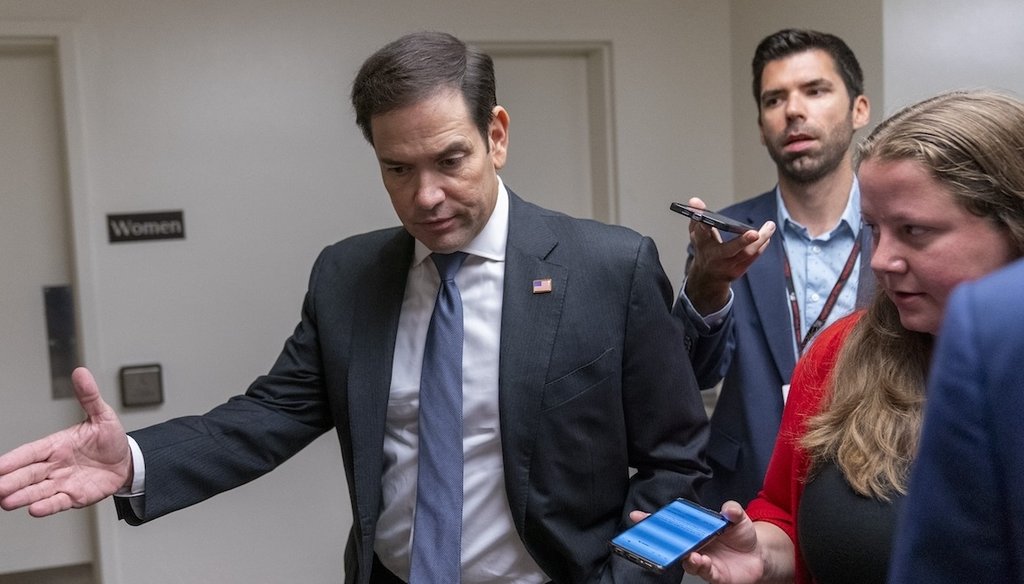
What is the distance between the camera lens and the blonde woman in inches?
42.3

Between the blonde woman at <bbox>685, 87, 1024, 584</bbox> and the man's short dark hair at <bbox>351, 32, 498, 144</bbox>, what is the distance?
0.60m

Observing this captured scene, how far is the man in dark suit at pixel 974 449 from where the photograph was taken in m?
0.49

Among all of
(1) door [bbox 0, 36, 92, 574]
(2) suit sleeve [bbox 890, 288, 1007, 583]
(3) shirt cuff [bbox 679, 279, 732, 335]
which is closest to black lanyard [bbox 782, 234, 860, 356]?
(3) shirt cuff [bbox 679, 279, 732, 335]

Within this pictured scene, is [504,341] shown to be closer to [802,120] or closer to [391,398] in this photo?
[391,398]

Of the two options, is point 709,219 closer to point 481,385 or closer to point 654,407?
point 654,407

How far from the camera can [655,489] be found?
150 centimetres

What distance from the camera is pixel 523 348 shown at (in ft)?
4.82

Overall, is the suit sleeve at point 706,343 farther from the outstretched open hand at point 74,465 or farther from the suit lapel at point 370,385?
the outstretched open hand at point 74,465

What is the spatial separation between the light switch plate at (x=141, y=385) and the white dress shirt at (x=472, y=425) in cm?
181

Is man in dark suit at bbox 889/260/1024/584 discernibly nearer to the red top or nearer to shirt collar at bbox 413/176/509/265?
the red top

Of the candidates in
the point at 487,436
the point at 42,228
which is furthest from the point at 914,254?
the point at 42,228

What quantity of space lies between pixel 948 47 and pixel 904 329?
5.72ft

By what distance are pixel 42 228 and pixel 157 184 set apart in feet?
1.52

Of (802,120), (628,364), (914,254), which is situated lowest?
(628,364)
